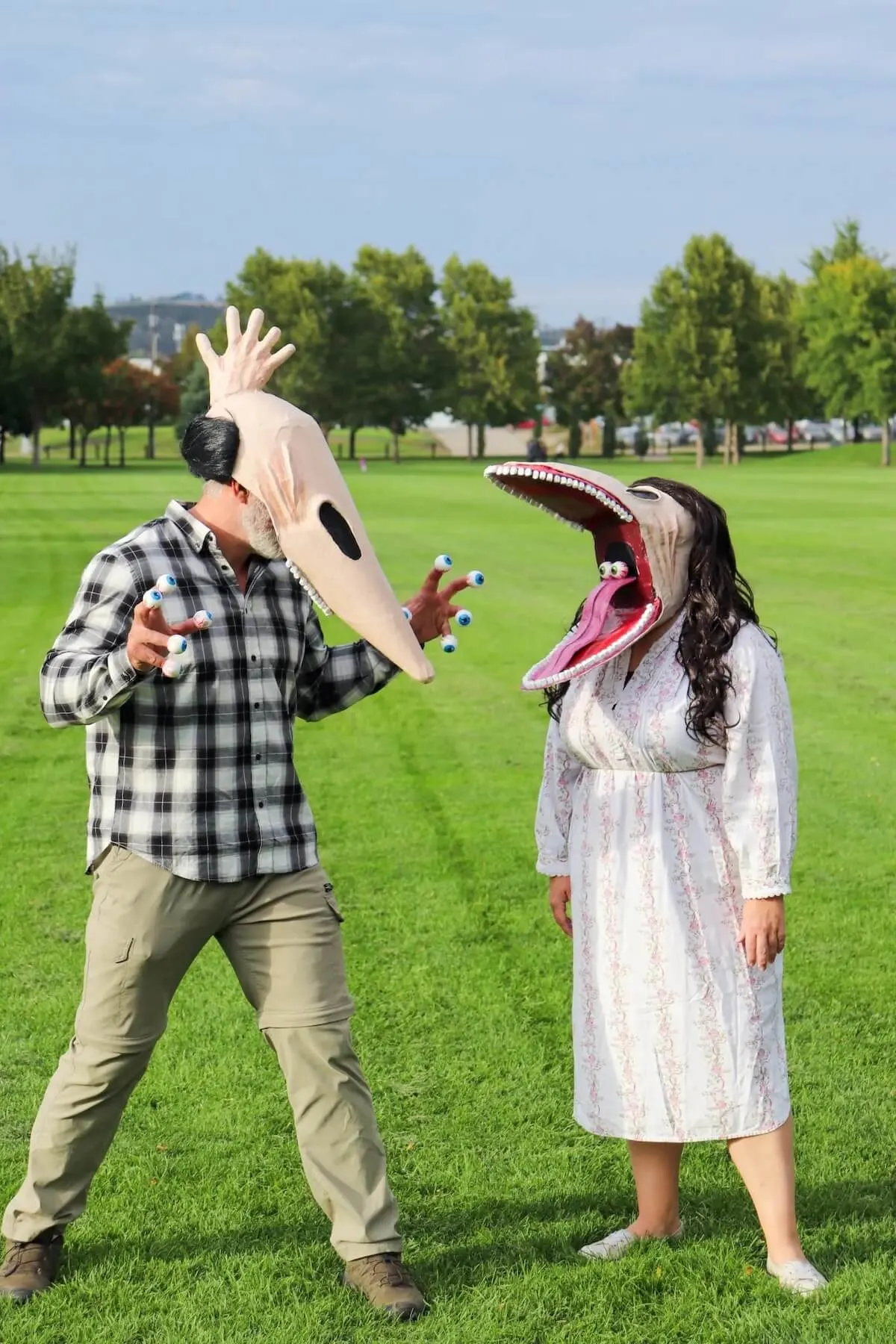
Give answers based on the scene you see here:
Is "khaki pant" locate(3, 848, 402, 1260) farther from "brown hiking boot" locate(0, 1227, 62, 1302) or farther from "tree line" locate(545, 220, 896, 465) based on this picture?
"tree line" locate(545, 220, 896, 465)

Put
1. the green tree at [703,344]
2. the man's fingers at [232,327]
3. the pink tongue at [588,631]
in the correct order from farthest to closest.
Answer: the green tree at [703,344]
the man's fingers at [232,327]
the pink tongue at [588,631]

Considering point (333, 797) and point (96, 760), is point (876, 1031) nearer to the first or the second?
point (96, 760)

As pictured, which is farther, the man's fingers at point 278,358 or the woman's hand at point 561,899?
the woman's hand at point 561,899

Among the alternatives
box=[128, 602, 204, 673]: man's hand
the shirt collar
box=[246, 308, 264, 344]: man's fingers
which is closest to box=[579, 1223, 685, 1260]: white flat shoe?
box=[128, 602, 204, 673]: man's hand

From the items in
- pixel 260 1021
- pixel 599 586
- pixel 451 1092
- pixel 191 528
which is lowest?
pixel 451 1092

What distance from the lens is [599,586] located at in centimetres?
417

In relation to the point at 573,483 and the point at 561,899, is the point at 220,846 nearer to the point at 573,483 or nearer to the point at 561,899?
the point at 561,899

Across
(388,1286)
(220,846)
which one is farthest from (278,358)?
(388,1286)

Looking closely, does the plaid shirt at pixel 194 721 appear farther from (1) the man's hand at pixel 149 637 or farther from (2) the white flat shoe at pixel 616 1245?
(2) the white flat shoe at pixel 616 1245

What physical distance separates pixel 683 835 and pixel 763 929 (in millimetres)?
307

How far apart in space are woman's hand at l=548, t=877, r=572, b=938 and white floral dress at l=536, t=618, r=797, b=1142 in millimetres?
362

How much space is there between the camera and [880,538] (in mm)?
30594

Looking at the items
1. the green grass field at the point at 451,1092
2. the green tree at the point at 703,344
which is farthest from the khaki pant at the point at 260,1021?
the green tree at the point at 703,344

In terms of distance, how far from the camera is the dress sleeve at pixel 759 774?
13.5ft
